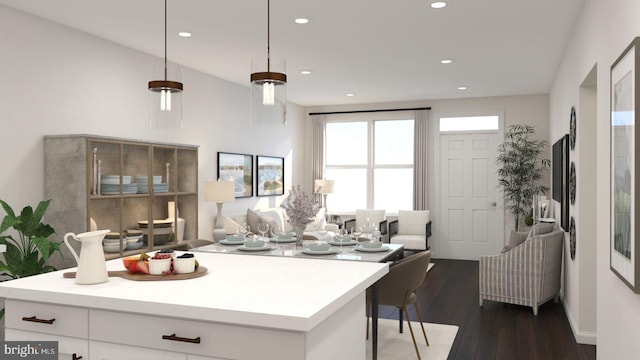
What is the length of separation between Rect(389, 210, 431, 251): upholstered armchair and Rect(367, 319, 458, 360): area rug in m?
3.18

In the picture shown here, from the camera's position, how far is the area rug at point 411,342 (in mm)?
4031

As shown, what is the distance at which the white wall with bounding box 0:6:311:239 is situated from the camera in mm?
4188

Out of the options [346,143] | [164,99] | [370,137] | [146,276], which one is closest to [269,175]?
[346,143]

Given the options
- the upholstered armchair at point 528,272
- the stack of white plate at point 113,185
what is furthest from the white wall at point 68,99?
the upholstered armchair at point 528,272

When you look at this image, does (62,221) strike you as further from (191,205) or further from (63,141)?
(191,205)

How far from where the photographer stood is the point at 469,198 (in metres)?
8.77

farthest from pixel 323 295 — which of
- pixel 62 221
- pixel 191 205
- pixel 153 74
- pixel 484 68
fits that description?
pixel 484 68

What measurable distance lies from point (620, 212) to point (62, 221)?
13.3 ft

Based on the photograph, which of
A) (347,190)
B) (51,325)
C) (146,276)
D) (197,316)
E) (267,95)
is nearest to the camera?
(197,316)

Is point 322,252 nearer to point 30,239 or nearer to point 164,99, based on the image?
point 164,99

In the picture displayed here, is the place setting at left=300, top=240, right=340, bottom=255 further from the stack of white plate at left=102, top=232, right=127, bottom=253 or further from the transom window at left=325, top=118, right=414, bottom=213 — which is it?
the transom window at left=325, top=118, right=414, bottom=213

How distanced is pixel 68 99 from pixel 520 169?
20.6ft

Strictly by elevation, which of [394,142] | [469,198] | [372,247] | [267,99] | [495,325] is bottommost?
[495,325]

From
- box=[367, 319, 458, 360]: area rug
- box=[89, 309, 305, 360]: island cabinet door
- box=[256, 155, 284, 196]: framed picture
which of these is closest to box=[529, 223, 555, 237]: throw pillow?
box=[367, 319, 458, 360]: area rug
